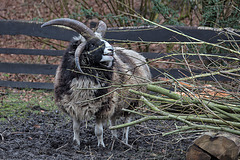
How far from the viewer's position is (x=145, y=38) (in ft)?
26.8

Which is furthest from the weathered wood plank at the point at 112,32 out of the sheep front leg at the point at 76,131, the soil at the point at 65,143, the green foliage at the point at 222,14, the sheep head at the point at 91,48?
the sheep front leg at the point at 76,131

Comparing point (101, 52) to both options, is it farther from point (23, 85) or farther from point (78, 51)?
point (23, 85)

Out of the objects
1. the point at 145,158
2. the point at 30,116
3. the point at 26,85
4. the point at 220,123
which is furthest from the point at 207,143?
the point at 26,85

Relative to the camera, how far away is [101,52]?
4996mm

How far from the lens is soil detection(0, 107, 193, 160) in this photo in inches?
166

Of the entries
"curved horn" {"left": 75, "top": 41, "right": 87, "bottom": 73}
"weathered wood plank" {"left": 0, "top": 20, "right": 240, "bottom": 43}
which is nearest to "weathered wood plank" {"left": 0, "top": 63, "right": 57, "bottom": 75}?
"weathered wood plank" {"left": 0, "top": 20, "right": 240, "bottom": 43}

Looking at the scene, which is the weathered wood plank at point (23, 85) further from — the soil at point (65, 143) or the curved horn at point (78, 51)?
the curved horn at point (78, 51)

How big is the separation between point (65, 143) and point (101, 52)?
1.53 m

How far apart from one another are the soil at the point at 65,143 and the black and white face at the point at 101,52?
3.84ft

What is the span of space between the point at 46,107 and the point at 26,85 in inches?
78.7

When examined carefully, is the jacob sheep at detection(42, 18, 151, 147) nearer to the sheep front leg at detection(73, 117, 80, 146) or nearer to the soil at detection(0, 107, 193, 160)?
the sheep front leg at detection(73, 117, 80, 146)

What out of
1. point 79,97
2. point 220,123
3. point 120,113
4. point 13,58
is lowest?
point 13,58

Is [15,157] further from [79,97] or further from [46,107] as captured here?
[46,107]

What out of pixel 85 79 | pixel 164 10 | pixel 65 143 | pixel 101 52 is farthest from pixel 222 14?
pixel 65 143
